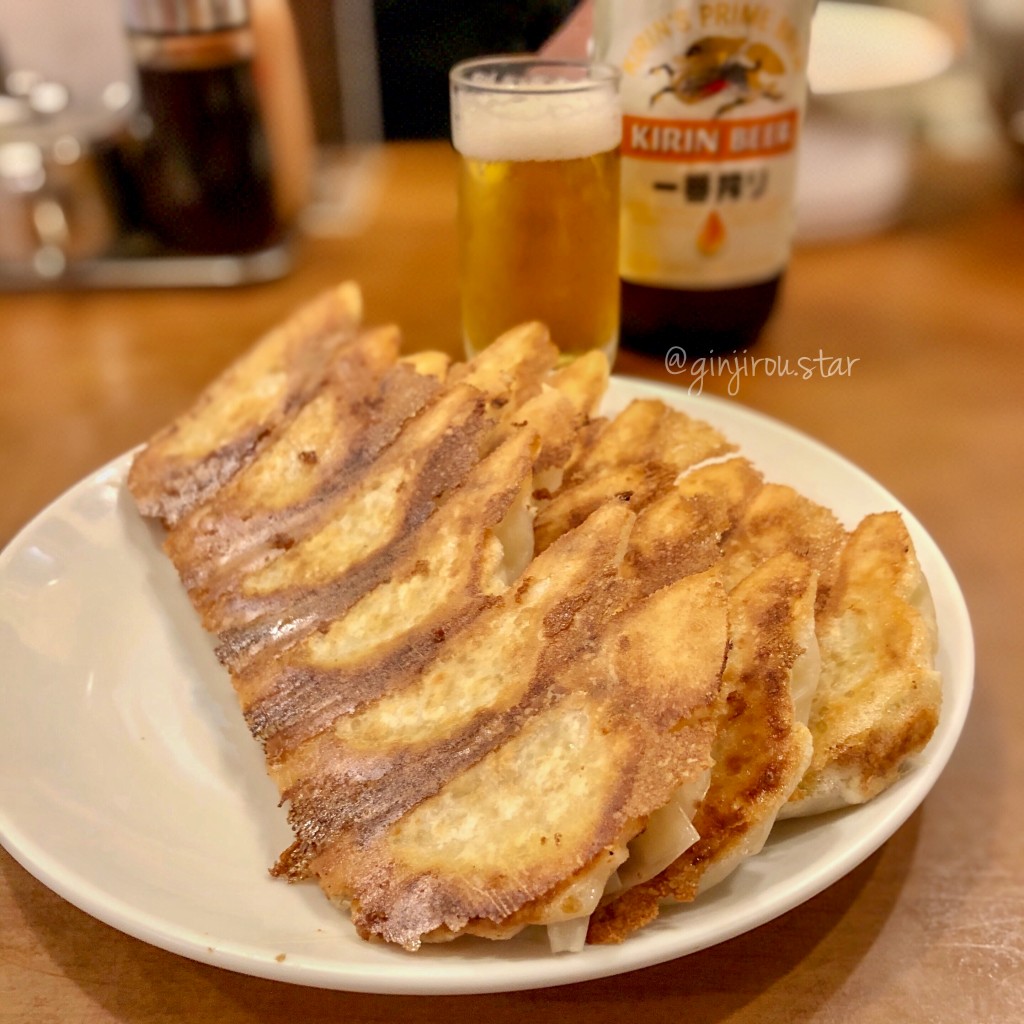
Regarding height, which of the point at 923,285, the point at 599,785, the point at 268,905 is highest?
the point at 599,785

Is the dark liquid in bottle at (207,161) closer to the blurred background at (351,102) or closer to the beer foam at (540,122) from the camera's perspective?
the blurred background at (351,102)

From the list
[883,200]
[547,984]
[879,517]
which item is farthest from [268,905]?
[883,200]

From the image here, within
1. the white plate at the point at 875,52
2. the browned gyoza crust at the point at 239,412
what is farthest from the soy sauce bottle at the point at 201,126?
the white plate at the point at 875,52

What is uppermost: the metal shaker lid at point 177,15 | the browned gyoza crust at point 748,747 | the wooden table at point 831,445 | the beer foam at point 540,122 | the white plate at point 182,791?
the metal shaker lid at point 177,15

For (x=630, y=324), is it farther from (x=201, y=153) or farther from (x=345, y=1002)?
(x=345, y=1002)

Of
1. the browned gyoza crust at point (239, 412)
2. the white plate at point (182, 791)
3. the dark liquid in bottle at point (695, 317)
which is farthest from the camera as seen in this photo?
the dark liquid in bottle at point (695, 317)

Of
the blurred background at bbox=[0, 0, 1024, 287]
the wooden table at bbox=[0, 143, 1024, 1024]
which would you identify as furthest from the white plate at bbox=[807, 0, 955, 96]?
the wooden table at bbox=[0, 143, 1024, 1024]
